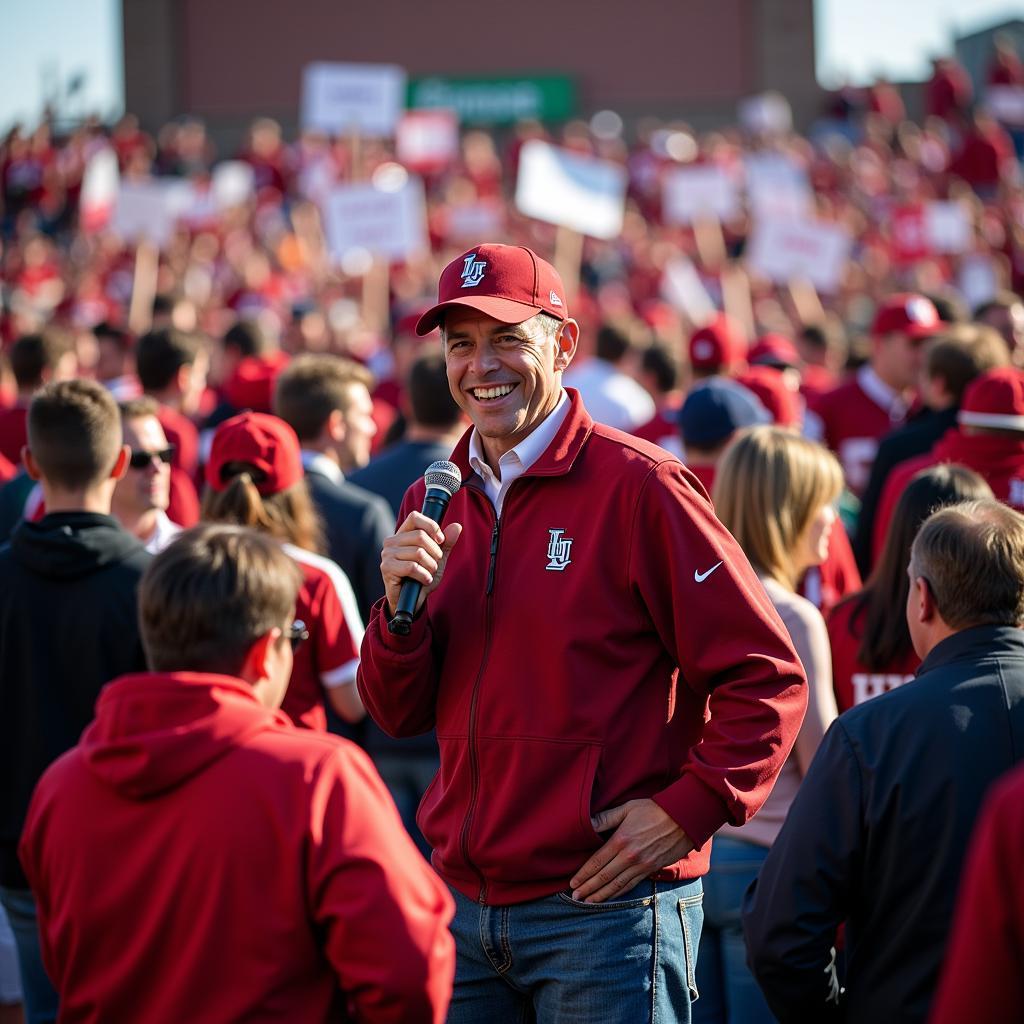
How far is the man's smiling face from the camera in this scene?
125 inches

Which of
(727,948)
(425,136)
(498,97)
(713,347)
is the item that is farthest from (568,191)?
(498,97)

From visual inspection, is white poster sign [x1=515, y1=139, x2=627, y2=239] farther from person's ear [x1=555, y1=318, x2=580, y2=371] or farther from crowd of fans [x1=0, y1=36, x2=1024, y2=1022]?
person's ear [x1=555, y1=318, x2=580, y2=371]

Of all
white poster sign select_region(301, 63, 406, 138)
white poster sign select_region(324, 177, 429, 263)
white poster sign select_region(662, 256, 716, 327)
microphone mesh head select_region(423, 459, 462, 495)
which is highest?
white poster sign select_region(301, 63, 406, 138)

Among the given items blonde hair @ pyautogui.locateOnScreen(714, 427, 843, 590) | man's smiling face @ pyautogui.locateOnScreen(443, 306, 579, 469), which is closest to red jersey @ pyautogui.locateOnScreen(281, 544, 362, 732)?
blonde hair @ pyautogui.locateOnScreen(714, 427, 843, 590)

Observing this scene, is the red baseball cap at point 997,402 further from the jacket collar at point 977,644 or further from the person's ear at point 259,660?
the person's ear at point 259,660

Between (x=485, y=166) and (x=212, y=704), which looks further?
(x=485, y=166)

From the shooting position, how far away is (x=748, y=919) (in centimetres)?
299

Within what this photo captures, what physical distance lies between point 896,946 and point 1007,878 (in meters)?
1.06

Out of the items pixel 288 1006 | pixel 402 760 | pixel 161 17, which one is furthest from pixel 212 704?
pixel 161 17

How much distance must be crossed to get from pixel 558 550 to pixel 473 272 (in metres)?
0.63

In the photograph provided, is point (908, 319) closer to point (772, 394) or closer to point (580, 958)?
point (772, 394)

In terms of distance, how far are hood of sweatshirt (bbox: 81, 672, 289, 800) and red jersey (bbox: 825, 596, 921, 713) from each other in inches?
82.3

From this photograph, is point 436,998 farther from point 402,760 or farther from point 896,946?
point 402,760

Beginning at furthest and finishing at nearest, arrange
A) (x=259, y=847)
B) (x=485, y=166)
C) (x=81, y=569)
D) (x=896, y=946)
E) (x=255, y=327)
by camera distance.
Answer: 1. (x=485, y=166)
2. (x=255, y=327)
3. (x=81, y=569)
4. (x=896, y=946)
5. (x=259, y=847)
